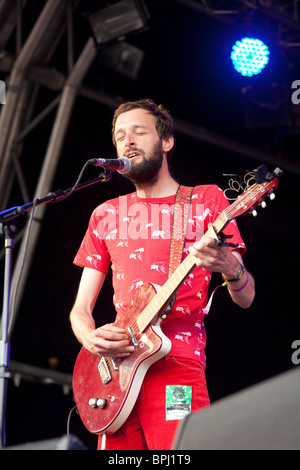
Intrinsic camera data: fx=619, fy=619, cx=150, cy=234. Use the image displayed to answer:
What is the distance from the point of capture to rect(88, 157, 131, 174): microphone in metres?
2.68

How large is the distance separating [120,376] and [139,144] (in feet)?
3.77

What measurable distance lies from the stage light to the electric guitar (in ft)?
12.4

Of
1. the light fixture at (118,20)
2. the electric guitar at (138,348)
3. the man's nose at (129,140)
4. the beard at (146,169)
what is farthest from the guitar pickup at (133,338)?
the light fixture at (118,20)

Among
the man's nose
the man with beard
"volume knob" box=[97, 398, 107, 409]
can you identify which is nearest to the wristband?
the man with beard

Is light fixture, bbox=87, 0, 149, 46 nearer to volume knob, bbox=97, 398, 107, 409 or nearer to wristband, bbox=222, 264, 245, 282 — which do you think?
wristband, bbox=222, 264, 245, 282

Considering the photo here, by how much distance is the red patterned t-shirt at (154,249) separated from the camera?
259 centimetres

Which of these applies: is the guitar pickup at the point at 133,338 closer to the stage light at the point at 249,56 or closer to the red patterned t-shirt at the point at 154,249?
the red patterned t-shirt at the point at 154,249

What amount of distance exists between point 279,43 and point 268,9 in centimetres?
41

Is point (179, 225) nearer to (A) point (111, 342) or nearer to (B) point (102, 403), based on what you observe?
(A) point (111, 342)

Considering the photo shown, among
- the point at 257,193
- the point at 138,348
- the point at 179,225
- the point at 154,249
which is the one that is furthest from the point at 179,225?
the point at 138,348

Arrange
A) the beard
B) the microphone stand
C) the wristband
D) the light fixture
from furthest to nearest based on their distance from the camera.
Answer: the light fixture, the beard, the wristband, the microphone stand

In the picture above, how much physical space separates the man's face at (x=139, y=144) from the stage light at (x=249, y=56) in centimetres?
307

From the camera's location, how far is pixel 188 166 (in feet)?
23.1
